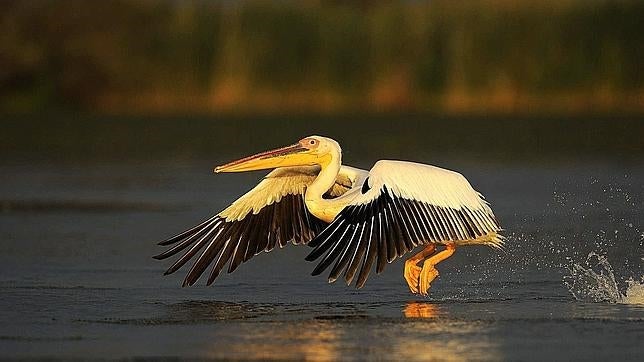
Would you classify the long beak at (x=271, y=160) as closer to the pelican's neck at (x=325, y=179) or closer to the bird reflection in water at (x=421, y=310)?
the pelican's neck at (x=325, y=179)

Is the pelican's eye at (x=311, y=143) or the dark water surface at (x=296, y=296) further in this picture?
the pelican's eye at (x=311, y=143)

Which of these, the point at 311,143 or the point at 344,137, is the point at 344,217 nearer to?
the point at 311,143

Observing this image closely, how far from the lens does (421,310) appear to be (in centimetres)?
897

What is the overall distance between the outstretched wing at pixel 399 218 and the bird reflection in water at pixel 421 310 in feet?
1.02

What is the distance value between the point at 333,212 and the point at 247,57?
61.4 feet

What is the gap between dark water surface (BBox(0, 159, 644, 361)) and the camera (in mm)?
7785

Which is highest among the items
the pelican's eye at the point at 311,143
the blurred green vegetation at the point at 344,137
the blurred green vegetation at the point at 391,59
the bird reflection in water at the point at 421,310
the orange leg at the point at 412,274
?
the blurred green vegetation at the point at 391,59

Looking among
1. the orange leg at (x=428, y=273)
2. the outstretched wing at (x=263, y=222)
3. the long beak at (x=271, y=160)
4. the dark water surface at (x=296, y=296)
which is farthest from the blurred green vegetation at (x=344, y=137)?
the orange leg at (x=428, y=273)

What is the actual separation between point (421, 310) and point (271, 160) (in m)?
1.47

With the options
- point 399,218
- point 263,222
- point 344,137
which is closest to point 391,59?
point 344,137

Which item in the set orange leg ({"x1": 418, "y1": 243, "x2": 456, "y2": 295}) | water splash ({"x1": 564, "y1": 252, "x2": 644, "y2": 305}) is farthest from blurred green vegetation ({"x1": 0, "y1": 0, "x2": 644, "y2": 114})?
orange leg ({"x1": 418, "y1": 243, "x2": 456, "y2": 295})

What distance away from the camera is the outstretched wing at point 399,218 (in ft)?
28.7

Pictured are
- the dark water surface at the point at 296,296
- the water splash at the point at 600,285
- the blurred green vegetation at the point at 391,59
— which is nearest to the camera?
the dark water surface at the point at 296,296

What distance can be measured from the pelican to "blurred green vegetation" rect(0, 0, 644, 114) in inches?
694
